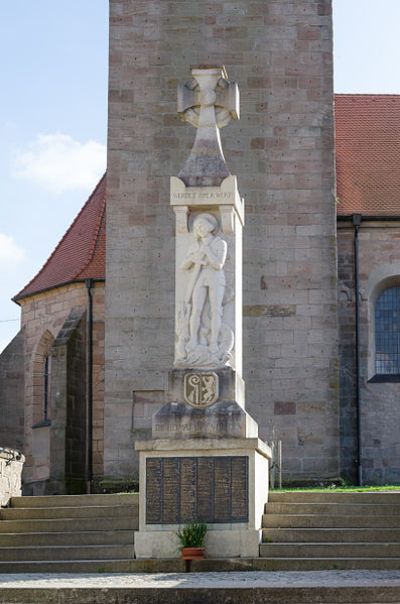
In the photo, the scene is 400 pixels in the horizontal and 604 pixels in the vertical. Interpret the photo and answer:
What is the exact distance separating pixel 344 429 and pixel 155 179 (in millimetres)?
6409

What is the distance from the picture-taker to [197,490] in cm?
1602

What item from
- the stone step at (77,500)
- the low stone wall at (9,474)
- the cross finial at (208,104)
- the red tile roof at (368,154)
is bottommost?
the stone step at (77,500)

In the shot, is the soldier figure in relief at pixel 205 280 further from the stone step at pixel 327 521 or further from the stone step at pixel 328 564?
the stone step at pixel 328 564

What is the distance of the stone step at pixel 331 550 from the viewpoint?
51.1 feet

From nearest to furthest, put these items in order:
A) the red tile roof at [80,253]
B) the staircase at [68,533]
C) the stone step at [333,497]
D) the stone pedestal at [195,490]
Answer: the stone pedestal at [195,490] → the staircase at [68,533] → the stone step at [333,497] → the red tile roof at [80,253]

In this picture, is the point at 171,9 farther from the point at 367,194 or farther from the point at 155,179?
the point at 367,194

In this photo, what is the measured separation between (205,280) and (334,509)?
Result: 324cm

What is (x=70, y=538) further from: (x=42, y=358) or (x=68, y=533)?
(x=42, y=358)

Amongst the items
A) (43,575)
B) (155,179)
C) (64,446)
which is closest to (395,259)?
(155,179)

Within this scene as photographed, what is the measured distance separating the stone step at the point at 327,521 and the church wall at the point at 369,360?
1121 cm

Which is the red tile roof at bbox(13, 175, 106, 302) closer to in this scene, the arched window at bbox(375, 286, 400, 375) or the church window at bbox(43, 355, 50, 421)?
the church window at bbox(43, 355, 50, 421)

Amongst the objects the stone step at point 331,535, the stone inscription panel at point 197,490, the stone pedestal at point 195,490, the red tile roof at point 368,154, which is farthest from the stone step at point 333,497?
the red tile roof at point 368,154

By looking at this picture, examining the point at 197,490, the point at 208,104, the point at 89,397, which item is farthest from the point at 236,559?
the point at 89,397

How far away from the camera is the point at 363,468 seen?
27844mm
